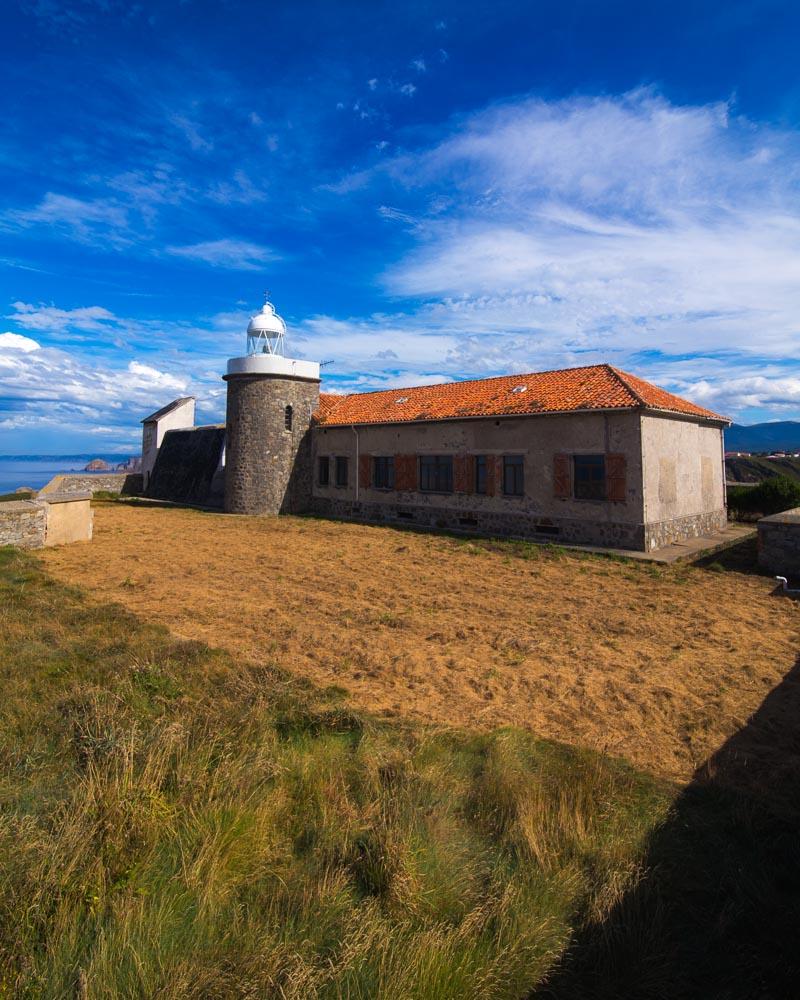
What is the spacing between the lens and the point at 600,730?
5562mm

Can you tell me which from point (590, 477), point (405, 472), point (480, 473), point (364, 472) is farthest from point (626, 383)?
point (364, 472)

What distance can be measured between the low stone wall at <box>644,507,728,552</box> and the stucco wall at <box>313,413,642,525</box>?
0.71 metres

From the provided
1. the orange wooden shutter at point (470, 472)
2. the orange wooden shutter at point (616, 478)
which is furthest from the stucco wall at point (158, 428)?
the orange wooden shutter at point (616, 478)

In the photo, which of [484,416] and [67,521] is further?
[484,416]

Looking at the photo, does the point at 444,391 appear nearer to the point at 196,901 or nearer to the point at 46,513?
the point at 46,513

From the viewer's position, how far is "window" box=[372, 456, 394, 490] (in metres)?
21.2

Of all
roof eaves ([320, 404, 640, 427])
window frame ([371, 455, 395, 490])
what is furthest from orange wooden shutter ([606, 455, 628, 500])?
window frame ([371, 455, 395, 490])

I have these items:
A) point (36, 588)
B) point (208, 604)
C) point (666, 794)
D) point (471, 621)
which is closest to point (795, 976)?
point (666, 794)

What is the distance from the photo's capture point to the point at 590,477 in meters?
15.8

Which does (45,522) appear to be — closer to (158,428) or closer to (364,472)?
(364,472)

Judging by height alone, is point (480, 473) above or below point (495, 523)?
above

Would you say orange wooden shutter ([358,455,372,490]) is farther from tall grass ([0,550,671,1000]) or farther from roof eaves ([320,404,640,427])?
tall grass ([0,550,671,1000])

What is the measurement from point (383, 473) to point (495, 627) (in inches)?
515

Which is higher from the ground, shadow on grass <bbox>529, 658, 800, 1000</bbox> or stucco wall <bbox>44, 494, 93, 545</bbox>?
stucco wall <bbox>44, 494, 93, 545</bbox>
